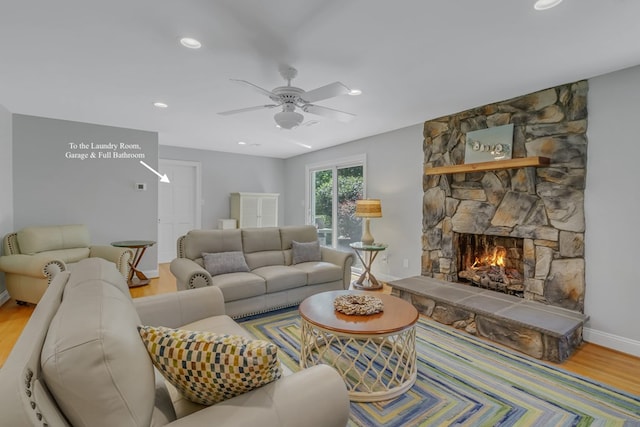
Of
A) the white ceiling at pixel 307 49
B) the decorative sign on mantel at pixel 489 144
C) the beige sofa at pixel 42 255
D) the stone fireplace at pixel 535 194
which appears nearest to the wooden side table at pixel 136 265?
the beige sofa at pixel 42 255

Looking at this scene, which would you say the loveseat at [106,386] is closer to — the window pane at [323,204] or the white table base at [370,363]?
the white table base at [370,363]

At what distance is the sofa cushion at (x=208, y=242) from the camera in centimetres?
352

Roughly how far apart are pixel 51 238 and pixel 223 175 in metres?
3.22

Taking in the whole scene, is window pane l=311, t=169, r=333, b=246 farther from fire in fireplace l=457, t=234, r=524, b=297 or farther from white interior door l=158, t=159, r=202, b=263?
fire in fireplace l=457, t=234, r=524, b=297

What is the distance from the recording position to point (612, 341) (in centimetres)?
268

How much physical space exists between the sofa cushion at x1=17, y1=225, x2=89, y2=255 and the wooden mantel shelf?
4.70 meters

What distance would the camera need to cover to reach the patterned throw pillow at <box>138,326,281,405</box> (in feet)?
3.38

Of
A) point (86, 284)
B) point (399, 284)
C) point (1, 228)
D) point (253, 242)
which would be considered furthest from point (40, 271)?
point (399, 284)

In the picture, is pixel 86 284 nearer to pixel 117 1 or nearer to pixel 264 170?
pixel 117 1

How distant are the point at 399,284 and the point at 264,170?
4521 mm

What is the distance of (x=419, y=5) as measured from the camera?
1.79 metres

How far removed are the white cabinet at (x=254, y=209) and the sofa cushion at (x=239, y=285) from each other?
3.14m

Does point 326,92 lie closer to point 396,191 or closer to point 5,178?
point 396,191

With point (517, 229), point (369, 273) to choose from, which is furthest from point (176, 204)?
point (517, 229)
